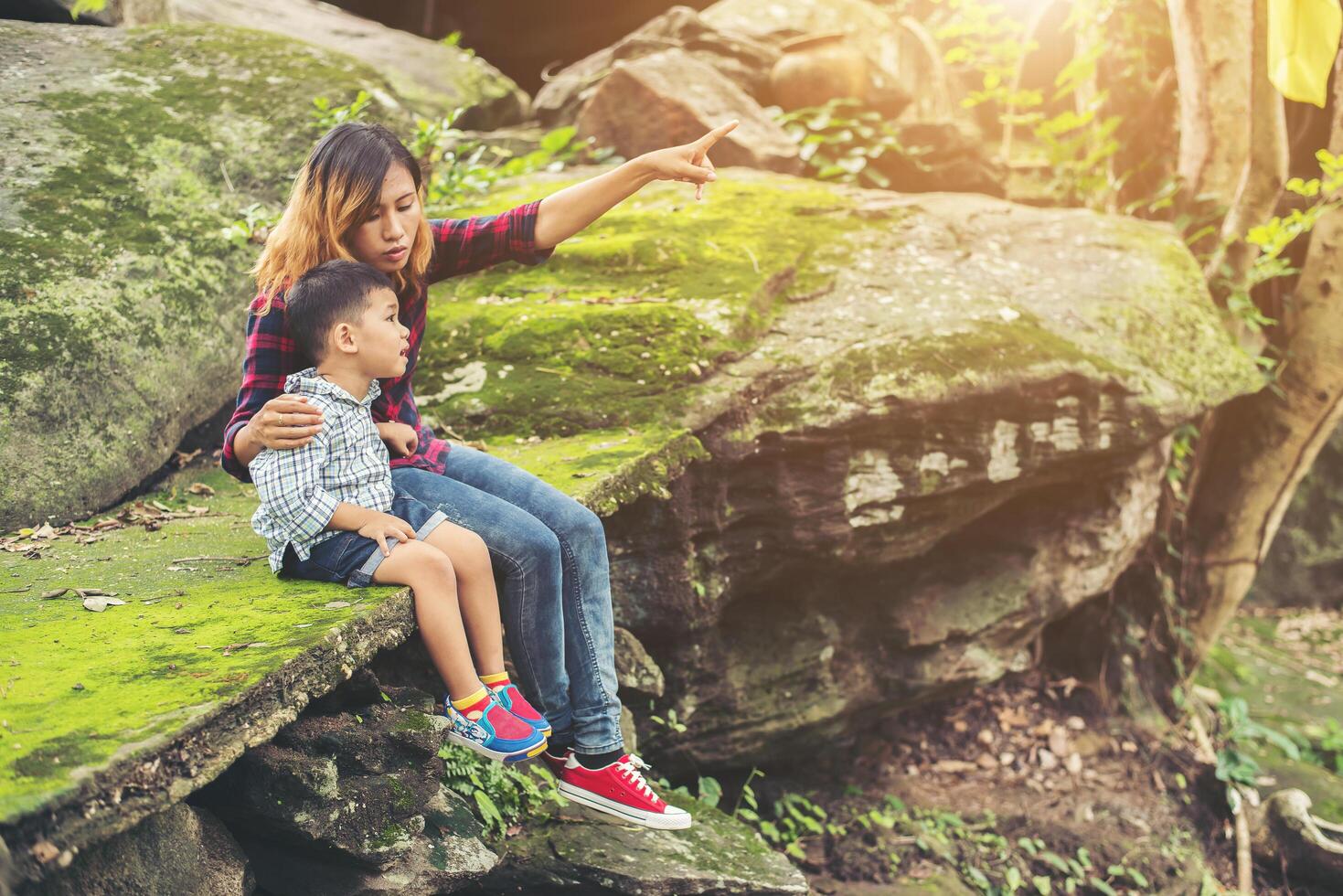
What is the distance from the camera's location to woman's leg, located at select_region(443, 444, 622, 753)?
281 cm

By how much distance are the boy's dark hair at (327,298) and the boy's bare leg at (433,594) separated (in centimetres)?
63

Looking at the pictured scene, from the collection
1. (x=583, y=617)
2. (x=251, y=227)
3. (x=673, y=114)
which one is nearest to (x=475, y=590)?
(x=583, y=617)

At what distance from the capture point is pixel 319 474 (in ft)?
8.19

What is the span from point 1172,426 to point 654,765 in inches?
122

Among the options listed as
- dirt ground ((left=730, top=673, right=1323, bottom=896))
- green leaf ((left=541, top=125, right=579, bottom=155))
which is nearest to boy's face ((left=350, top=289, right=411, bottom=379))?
dirt ground ((left=730, top=673, right=1323, bottom=896))

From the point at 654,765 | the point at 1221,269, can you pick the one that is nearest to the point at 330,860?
the point at 654,765

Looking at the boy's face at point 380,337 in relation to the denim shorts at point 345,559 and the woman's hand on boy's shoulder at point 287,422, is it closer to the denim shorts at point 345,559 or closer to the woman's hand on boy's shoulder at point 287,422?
the woman's hand on boy's shoulder at point 287,422

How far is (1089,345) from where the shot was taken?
4.64 m

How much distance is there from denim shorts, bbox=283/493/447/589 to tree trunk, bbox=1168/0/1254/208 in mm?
6017

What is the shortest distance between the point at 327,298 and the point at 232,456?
51 cm

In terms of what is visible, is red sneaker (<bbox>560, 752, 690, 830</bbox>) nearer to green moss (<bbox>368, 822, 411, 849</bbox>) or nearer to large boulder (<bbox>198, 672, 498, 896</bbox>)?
large boulder (<bbox>198, 672, 498, 896</bbox>)

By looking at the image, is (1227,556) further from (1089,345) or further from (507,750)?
(507,750)

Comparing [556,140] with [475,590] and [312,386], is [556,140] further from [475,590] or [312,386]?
[475,590]

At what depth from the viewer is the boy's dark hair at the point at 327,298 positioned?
256 centimetres
